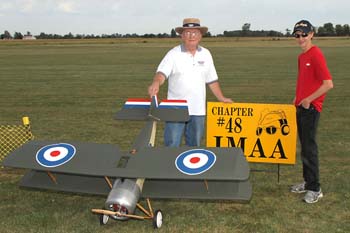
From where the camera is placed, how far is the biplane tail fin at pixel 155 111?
19.8 feet

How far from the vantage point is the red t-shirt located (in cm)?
581

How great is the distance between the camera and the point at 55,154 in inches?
206

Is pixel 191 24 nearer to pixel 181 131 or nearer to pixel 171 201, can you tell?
pixel 181 131

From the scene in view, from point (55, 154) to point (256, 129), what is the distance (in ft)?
11.5

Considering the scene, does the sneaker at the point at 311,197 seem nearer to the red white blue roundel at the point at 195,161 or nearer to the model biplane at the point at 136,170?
the model biplane at the point at 136,170

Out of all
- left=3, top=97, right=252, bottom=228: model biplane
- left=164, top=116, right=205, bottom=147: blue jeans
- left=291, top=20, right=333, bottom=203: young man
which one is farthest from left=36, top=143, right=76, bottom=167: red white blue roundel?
left=291, top=20, right=333, bottom=203: young man

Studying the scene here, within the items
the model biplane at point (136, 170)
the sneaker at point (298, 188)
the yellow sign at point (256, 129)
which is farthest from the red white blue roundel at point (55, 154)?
the sneaker at point (298, 188)

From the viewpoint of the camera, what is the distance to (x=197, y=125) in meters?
Result: 6.64

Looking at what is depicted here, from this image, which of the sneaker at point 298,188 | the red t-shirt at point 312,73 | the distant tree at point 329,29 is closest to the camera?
the red t-shirt at point 312,73

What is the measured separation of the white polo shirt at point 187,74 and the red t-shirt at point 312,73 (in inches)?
53.9

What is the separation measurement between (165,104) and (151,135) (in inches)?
20.6

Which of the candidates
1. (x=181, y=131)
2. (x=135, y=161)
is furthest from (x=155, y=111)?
(x=135, y=161)

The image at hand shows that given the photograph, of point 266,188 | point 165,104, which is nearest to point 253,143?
point 266,188

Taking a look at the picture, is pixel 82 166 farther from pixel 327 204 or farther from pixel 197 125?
pixel 327 204
